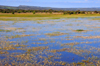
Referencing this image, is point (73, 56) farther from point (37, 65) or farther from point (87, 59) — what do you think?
point (37, 65)

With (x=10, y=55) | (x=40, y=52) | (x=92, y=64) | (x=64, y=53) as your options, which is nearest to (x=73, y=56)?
(x=64, y=53)

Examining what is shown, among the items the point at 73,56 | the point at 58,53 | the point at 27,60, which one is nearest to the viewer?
the point at 27,60

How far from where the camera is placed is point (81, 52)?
8.75m

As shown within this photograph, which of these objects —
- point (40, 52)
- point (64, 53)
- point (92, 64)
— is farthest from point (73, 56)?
point (40, 52)

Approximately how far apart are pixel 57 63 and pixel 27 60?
148 cm

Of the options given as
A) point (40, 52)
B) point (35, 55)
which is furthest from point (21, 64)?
point (40, 52)

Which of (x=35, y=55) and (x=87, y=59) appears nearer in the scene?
(x=87, y=59)

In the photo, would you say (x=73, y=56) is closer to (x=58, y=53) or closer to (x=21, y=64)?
(x=58, y=53)

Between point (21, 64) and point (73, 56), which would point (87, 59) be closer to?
point (73, 56)

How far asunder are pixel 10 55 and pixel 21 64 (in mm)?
1573

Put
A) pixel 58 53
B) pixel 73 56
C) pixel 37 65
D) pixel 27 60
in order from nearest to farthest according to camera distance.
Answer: pixel 37 65
pixel 27 60
pixel 73 56
pixel 58 53

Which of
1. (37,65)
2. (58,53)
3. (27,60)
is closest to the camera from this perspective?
(37,65)

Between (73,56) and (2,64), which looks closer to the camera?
(2,64)

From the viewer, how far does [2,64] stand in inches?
272
